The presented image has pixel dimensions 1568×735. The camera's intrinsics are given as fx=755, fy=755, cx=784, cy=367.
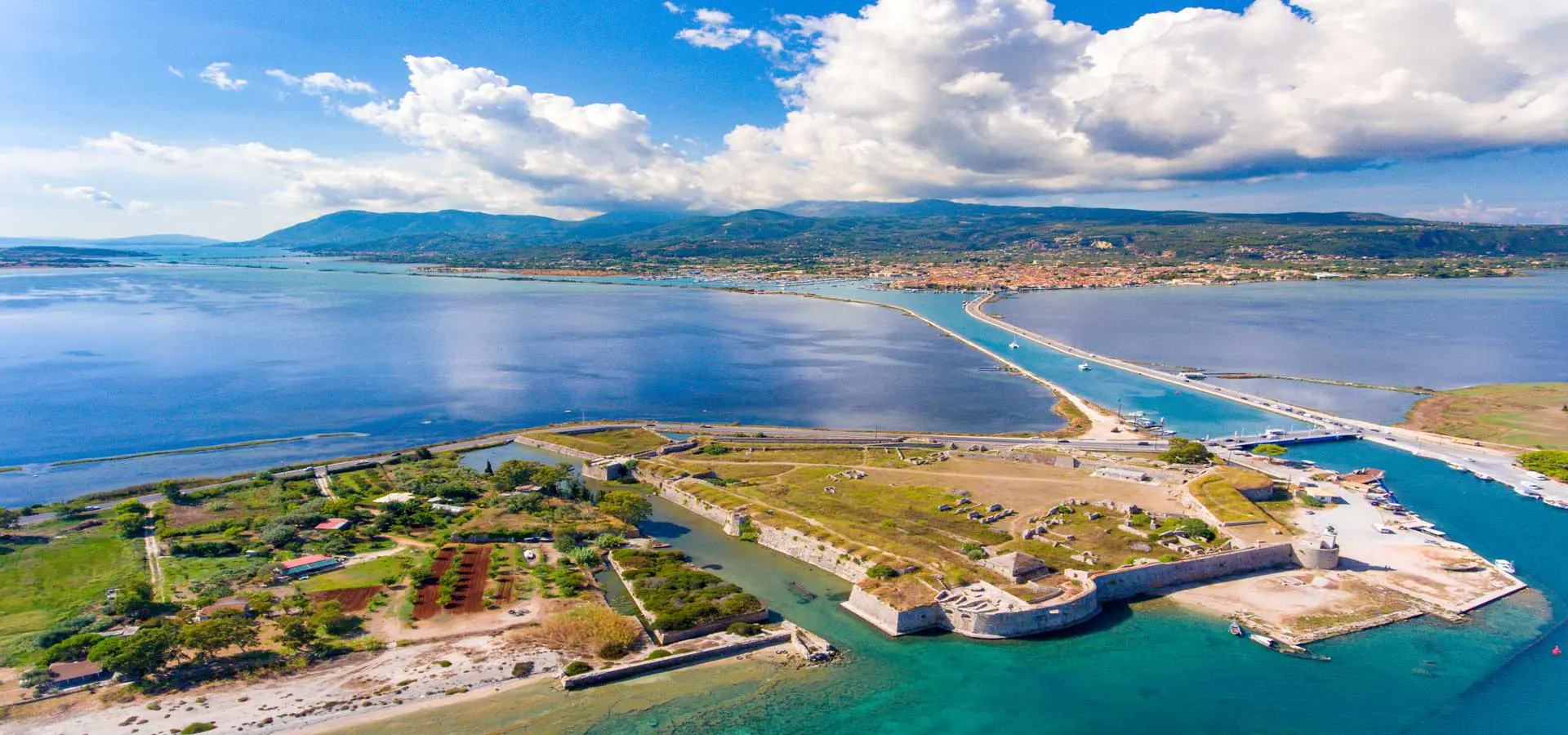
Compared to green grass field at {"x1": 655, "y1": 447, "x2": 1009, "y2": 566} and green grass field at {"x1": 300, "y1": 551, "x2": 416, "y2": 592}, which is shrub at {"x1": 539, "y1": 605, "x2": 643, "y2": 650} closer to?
green grass field at {"x1": 300, "y1": 551, "x2": 416, "y2": 592}

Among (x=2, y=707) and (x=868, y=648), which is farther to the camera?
(x=868, y=648)

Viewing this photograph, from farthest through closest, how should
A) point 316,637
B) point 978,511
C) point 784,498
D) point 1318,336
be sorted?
point 1318,336, point 784,498, point 978,511, point 316,637

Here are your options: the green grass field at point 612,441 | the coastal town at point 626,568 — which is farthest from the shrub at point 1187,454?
the green grass field at point 612,441

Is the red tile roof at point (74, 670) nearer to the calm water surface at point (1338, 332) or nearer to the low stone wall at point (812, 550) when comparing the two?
the low stone wall at point (812, 550)

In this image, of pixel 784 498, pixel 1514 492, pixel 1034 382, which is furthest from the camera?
pixel 1034 382

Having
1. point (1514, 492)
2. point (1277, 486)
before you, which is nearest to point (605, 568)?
point (1277, 486)

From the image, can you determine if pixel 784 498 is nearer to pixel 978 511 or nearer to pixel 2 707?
pixel 978 511
